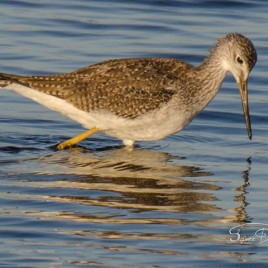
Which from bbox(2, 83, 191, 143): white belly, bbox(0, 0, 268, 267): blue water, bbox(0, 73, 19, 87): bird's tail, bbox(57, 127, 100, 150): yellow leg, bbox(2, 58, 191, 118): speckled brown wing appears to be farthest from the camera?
bbox(57, 127, 100, 150): yellow leg

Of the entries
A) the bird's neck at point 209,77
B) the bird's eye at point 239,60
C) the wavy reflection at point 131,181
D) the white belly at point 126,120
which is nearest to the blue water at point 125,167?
the wavy reflection at point 131,181

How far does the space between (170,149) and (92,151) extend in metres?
1.00

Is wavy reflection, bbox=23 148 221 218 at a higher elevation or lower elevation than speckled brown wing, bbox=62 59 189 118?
lower

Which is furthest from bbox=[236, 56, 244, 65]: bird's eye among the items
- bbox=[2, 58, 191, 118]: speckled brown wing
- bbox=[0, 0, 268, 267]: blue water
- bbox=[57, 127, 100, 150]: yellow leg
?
bbox=[57, 127, 100, 150]: yellow leg

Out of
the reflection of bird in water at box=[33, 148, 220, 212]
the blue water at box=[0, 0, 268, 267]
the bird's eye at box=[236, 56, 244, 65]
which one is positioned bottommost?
the reflection of bird in water at box=[33, 148, 220, 212]

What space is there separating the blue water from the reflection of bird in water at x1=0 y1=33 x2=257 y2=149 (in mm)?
409

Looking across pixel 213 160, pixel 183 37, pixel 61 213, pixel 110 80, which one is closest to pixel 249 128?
pixel 213 160

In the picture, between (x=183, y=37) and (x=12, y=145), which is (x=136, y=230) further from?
(x=183, y=37)

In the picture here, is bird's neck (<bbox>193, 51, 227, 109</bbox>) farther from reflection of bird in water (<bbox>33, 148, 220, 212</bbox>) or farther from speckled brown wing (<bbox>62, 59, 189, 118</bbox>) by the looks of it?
reflection of bird in water (<bbox>33, 148, 220, 212</bbox>)

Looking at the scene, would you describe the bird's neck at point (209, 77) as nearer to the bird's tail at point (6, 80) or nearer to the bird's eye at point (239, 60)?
the bird's eye at point (239, 60)

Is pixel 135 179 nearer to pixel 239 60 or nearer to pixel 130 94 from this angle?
pixel 130 94

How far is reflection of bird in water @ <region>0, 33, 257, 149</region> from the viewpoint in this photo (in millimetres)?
14961

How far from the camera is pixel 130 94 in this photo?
597 inches

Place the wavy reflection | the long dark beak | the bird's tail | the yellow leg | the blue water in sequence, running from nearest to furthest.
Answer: the blue water, the wavy reflection, the bird's tail, the yellow leg, the long dark beak
